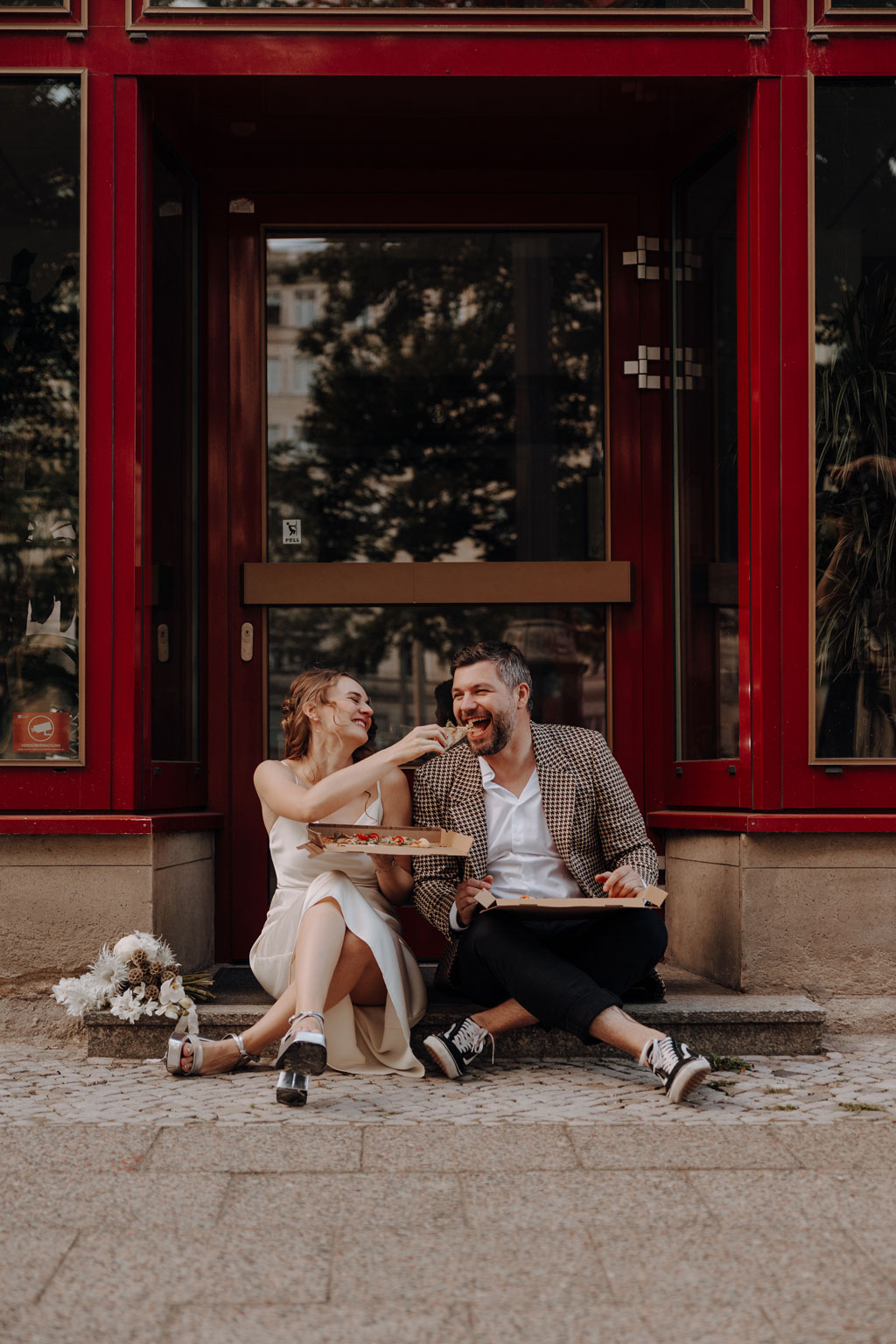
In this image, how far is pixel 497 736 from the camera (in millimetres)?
4910

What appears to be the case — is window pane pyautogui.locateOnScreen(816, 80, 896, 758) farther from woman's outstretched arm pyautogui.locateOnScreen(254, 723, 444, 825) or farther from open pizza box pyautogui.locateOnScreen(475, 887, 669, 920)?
woman's outstretched arm pyautogui.locateOnScreen(254, 723, 444, 825)

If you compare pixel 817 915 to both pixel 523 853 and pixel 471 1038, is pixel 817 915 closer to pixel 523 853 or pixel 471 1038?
pixel 523 853

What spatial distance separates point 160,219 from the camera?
5.57m

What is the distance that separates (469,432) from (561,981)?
8.70 feet

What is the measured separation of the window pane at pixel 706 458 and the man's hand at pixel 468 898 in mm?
1232

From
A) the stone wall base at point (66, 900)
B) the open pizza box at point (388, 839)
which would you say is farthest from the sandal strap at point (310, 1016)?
the stone wall base at point (66, 900)

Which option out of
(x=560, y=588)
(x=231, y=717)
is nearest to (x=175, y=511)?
(x=231, y=717)

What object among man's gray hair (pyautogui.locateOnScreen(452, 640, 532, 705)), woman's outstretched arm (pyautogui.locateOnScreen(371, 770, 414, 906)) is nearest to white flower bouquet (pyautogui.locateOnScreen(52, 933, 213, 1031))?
woman's outstretched arm (pyautogui.locateOnScreen(371, 770, 414, 906))

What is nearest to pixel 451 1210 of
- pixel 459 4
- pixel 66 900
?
pixel 66 900

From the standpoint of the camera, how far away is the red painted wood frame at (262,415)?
605 centimetres

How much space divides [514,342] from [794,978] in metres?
2.86

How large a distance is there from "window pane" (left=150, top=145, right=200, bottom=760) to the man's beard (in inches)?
50.9

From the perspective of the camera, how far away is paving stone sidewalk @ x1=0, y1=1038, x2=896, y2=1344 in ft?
8.63

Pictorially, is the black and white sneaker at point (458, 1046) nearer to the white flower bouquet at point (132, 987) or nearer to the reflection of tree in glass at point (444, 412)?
the white flower bouquet at point (132, 987)
